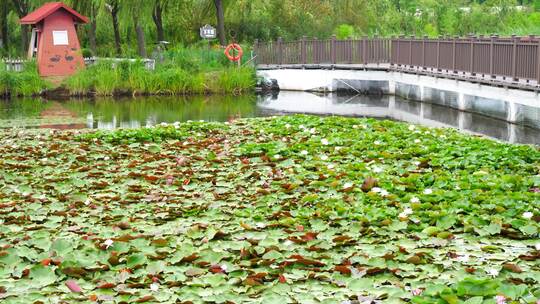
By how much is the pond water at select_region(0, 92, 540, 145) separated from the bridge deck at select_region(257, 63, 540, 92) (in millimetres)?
927

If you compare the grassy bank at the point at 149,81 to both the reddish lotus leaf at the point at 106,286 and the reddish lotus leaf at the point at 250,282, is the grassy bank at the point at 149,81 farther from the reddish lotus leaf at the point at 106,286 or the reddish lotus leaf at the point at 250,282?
the reddish lotus leaf at the point at 250,282

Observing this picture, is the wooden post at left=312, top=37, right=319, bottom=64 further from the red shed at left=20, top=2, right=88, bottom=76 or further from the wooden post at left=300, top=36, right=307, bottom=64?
the red shed at left=20, top=2, right=88, bottom=76

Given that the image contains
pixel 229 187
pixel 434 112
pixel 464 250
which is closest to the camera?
pixel 464 250

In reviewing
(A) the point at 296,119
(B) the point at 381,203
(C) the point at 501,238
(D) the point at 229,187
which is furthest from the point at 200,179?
(A) the point at 296,119

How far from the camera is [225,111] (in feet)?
78.4

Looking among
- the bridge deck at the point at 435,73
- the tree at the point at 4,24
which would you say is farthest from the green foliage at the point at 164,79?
the tree at the point at 4,24

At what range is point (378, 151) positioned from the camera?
10.6m

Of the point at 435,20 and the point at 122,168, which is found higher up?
the point at 435,20

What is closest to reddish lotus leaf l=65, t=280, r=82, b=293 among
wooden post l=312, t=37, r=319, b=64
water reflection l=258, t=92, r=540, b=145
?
water reflection l=258, t=92, r=540, b=145

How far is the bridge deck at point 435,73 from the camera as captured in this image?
17.4 m

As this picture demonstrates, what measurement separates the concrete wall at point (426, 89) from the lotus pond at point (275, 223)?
7224 mm

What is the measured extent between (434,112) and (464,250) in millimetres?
16463

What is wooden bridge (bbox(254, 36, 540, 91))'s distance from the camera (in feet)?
57.8

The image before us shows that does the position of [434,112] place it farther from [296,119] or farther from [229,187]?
[229,187]
